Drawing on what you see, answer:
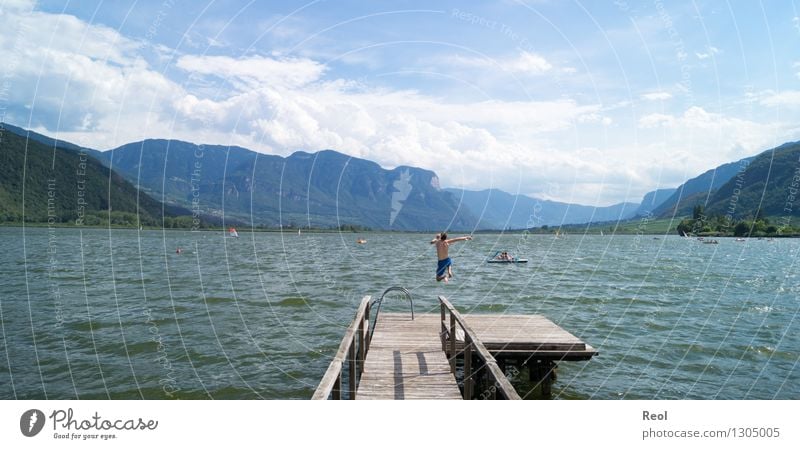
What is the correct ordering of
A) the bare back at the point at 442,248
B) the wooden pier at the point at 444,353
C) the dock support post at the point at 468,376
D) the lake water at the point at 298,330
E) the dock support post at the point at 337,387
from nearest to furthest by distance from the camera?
the dock support post at the point at 337,387 → the wooden pier at the point at 444,353 → the dock support post at the point at 468,376 → the lake water at the point at 298,330 → the bare back at the point at 442,248

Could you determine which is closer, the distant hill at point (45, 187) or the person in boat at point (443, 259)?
the person in boat at point (443, 259)

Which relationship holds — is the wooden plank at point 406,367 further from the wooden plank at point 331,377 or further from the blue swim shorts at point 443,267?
the blue swim shorts at point 443,267

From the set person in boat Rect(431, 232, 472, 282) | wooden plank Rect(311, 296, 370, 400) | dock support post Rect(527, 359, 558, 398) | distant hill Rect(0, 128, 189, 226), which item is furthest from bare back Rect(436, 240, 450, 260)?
distant hill Rect(0, 128, 189, 226)

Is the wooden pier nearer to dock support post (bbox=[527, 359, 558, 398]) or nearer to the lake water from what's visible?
dock support post (bbox=[527, 359, 558, 398])

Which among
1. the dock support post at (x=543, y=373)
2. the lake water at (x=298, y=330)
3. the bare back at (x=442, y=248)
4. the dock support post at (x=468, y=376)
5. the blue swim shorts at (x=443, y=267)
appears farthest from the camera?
the blue swim shorts at (x=443, y=267)

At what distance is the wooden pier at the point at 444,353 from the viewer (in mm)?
12102

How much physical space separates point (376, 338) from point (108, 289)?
109 ft

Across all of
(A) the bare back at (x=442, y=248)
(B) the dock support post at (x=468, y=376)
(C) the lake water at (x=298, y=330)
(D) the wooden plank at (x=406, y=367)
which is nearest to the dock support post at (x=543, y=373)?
(C) the lake water at (x=298, y=330)

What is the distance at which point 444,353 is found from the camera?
16.2 metres

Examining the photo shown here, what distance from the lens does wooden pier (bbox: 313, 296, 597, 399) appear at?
12102mm
